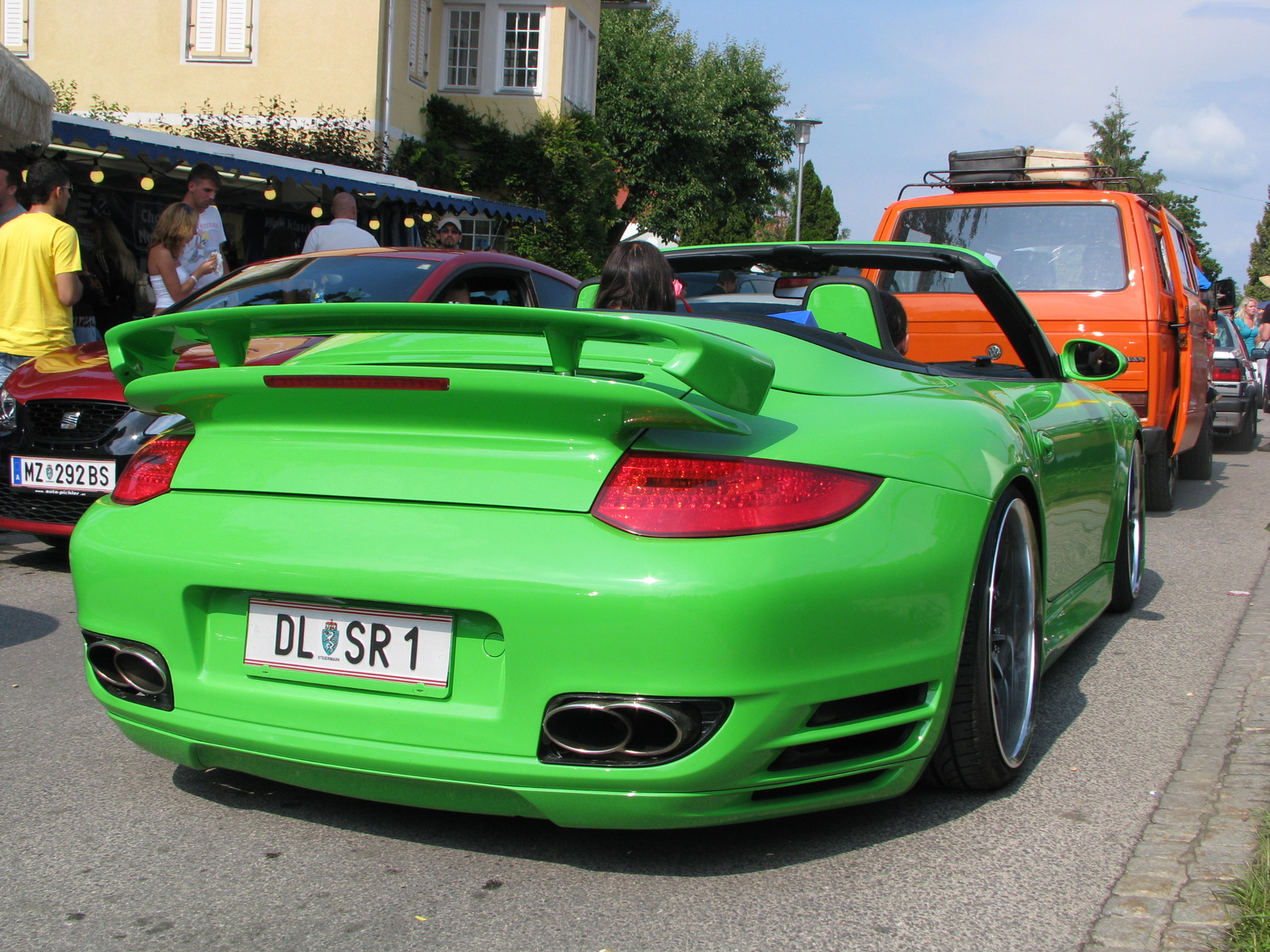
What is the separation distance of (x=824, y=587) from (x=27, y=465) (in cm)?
442

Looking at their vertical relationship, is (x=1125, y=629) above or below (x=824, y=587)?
below

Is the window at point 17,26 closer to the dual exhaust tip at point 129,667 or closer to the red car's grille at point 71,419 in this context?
the red car's grille at point 71,419

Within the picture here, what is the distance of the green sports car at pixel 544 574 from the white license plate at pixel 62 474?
9.25 feet

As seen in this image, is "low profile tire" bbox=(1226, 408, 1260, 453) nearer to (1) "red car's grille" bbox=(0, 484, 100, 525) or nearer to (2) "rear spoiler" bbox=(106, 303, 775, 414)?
(1) "red car's grille" bbox=(0, 484, 100, 525)

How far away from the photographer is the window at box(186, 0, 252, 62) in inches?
815

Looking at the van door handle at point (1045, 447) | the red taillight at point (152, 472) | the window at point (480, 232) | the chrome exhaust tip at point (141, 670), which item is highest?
the window at point (480, 232)

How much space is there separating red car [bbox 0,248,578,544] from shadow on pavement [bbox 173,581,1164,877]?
2492 millimetres

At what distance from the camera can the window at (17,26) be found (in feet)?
69.5

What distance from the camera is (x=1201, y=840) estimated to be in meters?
2.72

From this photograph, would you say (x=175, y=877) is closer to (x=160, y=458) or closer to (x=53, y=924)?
(x=53, y=924)

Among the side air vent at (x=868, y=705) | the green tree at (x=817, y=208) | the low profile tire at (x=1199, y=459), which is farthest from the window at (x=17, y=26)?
the green tree at (x=817, y=208)

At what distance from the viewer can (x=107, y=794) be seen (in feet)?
9.50

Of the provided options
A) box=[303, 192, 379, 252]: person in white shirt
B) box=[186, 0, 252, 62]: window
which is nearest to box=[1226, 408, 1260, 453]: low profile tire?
box=[303, 192, 379, 252]: person in white shirt

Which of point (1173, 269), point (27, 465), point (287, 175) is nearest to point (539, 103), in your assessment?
point (287, 175)
